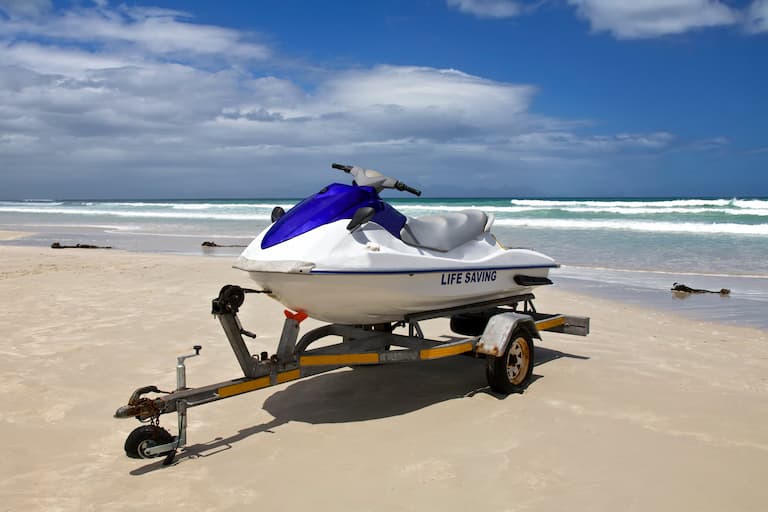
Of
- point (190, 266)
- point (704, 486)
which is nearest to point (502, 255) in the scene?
point (704, 486)

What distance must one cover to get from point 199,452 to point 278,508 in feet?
3.35

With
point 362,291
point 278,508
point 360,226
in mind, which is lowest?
point 278,508

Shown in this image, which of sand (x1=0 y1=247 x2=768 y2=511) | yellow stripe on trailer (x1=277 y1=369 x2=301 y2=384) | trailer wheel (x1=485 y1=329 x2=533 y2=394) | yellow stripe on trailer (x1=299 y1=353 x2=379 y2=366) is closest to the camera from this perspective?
sand (x1=0 y1=247 x2=768 y2=511)

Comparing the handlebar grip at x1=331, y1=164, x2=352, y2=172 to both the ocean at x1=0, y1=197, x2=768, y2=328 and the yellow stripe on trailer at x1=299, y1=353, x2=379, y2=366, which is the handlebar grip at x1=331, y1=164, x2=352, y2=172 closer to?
the yellow stripe on trailer at x1=299, y1=353, x2=379, y2=366

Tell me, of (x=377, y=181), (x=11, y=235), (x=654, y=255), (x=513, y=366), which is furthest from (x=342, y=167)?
(x=11, y=235)

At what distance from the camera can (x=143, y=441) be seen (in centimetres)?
411

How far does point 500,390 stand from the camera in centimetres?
554

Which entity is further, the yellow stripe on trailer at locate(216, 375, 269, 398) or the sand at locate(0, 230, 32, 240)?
the sand at locate(0, 230, 32, 240)

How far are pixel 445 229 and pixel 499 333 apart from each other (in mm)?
1015

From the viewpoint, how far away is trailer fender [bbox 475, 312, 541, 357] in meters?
5.37

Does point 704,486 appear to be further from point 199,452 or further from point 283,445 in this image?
point 199,452

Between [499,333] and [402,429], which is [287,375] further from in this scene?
[499,333]

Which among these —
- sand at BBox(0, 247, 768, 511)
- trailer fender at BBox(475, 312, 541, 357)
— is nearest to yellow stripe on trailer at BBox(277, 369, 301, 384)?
sand at BBox(0, 247, 768, 511)

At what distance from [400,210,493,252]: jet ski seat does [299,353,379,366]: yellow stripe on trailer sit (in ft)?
3.23
